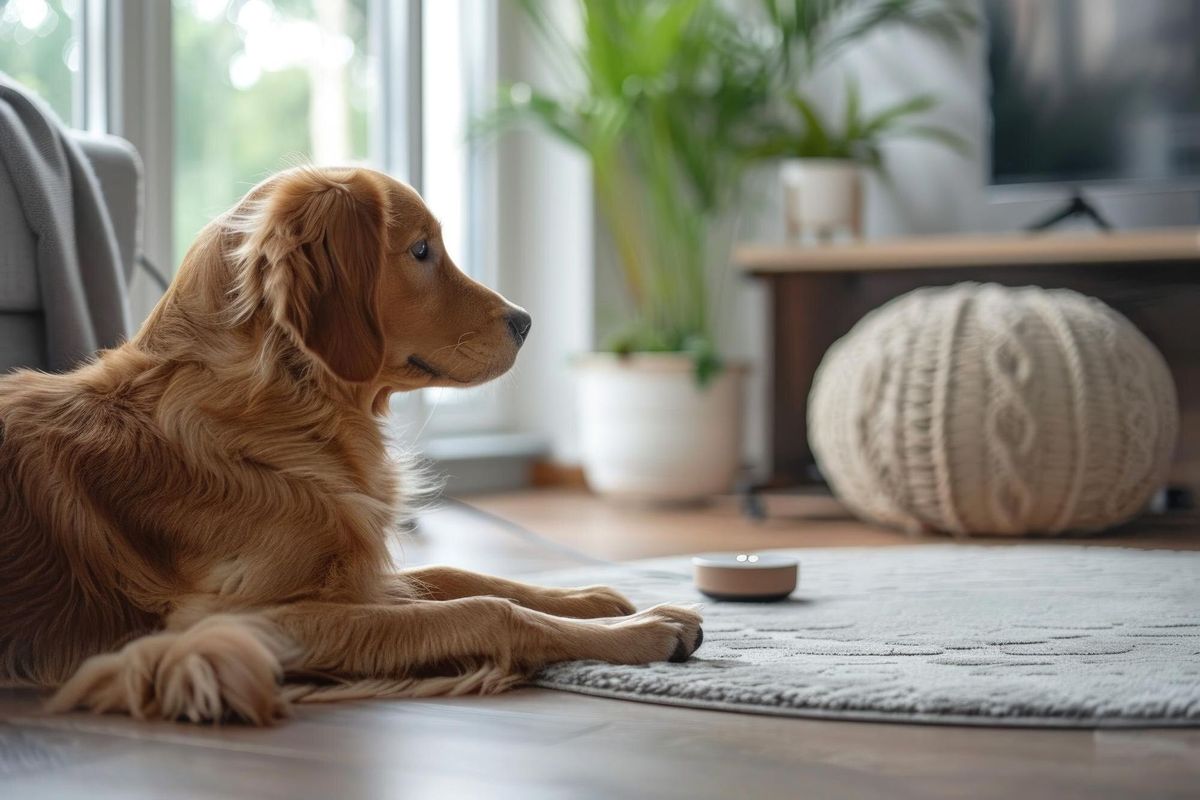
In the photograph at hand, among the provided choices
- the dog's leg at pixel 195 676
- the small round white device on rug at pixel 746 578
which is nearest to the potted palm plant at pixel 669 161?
the small round white device on rug at pixel 746 578

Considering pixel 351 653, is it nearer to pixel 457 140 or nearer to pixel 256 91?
pixel 256 91

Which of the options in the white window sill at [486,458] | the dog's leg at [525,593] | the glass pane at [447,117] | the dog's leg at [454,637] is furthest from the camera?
the glass pane at [447,117]

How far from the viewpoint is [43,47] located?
3.04 m

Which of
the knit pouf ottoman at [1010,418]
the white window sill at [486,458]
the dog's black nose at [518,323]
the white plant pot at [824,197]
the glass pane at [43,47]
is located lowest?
the white window sill at [486,458]

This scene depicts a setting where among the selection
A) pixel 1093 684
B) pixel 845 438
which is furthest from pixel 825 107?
pixel 1093 684

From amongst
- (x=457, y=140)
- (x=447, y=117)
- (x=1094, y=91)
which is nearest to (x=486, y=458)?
(x=457, y=140)

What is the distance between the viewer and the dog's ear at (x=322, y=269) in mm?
1583

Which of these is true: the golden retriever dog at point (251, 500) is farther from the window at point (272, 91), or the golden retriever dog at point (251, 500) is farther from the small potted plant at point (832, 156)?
the small potted plant at point (832, 156)

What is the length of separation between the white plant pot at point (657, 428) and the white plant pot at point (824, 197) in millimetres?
500

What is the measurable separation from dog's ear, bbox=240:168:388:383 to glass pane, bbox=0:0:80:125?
1641mm

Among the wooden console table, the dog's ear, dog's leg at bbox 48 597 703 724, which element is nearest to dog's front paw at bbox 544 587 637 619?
dog's leg at bbox 48 597 703 724

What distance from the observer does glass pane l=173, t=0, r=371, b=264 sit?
353cm

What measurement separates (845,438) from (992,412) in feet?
1.21

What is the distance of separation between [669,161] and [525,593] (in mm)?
2801
